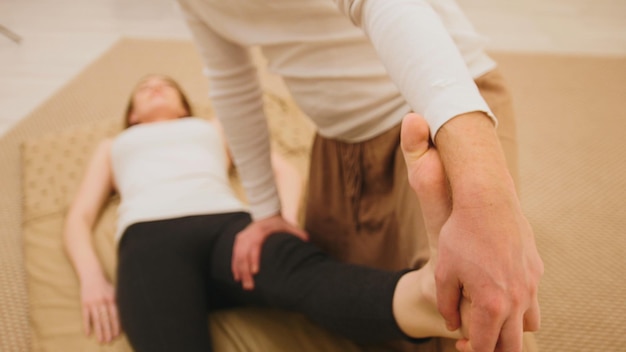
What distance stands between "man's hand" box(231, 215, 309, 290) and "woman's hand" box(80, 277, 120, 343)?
0.91 feet

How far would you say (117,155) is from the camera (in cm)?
121

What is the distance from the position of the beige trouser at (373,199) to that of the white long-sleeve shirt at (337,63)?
1.3 inches

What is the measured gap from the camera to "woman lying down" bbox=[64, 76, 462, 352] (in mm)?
622

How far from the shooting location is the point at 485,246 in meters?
0.39

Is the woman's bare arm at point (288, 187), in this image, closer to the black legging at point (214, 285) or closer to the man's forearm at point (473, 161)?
the black legging at point (214, 285)

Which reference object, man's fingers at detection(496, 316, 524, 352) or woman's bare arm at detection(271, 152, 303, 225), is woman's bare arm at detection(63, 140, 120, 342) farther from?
man's fingers at detection(496, 316, 524, 352)

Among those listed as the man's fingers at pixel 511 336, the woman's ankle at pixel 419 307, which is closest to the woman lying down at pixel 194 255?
the woman's ankle at pixel 419 307

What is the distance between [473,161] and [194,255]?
68 cm

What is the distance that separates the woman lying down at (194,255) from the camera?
2.04 ft

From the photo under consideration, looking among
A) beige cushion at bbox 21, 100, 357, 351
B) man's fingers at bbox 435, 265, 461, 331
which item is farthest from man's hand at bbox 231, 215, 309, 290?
man's fingers at bbox 435, 265, 461, 331

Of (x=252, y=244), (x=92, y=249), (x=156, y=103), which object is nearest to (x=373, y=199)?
(x=252, y=244)

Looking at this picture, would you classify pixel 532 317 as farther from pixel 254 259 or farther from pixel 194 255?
pixel 194 255

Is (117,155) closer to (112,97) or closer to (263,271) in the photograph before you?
(263,271)

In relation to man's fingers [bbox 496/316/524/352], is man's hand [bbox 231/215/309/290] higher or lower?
lower
